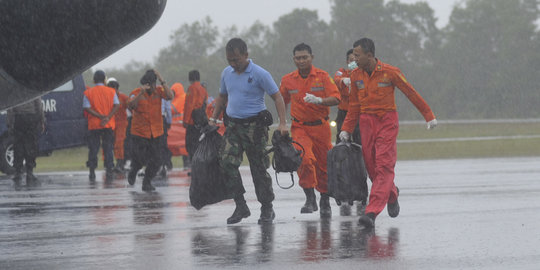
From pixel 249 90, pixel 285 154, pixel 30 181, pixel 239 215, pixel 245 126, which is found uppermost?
pixel 249 90

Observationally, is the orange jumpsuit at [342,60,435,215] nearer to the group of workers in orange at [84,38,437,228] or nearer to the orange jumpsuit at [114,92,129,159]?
the group of workers in orange at [84,38,437,228]

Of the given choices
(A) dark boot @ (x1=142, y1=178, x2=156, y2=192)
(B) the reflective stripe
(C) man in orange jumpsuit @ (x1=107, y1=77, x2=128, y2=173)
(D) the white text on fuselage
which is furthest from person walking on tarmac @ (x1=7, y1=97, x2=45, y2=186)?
(B) the reflective stripe

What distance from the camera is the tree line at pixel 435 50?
74812 millimetres

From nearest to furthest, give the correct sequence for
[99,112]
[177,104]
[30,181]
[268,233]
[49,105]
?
[268,233] < [30,181] < [99,112] < [49,105] < [177,104]

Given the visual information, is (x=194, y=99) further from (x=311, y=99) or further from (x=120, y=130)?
(x=311, y=99)

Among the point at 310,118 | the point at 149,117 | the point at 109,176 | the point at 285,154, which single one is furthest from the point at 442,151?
the point at 285,154

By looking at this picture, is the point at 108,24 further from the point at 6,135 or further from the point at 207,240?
the point at 6,135

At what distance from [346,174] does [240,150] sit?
1.02m

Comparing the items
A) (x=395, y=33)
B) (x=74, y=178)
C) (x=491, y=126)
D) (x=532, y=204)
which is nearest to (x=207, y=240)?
(x=532, y=204)

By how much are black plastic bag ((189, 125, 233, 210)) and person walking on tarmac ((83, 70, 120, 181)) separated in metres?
7.87

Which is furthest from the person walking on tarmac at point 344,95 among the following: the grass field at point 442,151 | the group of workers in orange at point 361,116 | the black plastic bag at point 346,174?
the grass field at point 442,151

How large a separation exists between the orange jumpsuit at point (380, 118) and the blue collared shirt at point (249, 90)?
31.9 inches

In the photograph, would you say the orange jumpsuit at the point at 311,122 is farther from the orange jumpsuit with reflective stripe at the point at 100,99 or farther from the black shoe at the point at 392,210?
the orange jumpsuit with reflective stripe at the point at 100,99

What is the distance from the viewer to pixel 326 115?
10.9 meters
